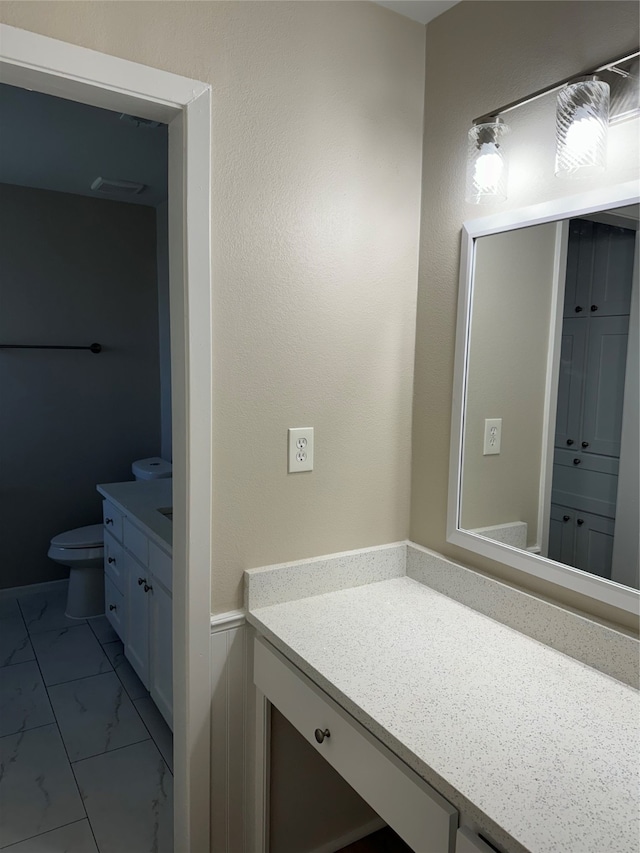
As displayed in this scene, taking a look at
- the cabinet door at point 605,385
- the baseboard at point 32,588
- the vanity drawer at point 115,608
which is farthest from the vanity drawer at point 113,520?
the cabinet door at point 605,385

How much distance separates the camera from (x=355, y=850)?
1.80 meters

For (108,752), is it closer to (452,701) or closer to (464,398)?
(452,701)

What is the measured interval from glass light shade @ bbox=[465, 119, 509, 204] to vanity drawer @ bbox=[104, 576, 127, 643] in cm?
227

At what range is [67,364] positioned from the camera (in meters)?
3.60

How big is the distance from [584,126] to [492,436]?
2.38 feet

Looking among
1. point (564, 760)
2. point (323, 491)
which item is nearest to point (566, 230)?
point (323, 491)

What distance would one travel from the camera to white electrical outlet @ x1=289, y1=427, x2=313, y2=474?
159cm

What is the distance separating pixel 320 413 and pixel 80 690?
180 centimetres

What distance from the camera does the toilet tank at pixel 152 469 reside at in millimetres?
3267

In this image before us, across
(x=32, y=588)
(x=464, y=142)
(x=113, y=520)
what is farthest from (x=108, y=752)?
(x=464, y=142)

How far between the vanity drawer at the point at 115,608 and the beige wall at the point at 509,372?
1840mm

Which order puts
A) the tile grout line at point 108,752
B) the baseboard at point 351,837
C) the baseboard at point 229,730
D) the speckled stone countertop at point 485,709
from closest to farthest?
the speckled stone countertop at point 485,709 → the baseboard at point 229,730 → the baseboard at point 351,837 → the tile grout line at point 108,752

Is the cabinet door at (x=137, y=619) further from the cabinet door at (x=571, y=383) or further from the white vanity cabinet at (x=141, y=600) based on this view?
the cabinet door at (x=571, y=383)

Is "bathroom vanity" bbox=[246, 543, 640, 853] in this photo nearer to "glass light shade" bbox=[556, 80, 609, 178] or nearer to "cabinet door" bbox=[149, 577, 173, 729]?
"cabinet door" bbox=[149, 577, 173, 729]
